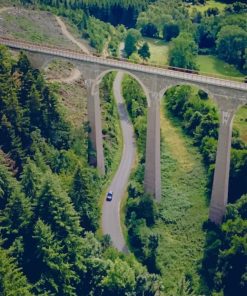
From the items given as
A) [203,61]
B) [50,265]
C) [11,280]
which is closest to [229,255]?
[50,265]

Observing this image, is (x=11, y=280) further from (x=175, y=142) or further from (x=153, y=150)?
(x=175, y=142)

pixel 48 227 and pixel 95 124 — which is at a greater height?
pixel 95 124

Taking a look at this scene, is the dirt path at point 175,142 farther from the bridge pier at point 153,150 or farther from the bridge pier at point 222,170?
the bridge pier at point 222,170

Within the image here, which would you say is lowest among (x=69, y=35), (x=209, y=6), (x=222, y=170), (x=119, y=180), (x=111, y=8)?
(x=119, y=180)

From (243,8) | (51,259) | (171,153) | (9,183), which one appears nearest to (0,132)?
(9,183)

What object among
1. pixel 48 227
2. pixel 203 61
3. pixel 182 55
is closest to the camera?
pixel 48 227

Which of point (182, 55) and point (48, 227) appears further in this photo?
point (182, 55)

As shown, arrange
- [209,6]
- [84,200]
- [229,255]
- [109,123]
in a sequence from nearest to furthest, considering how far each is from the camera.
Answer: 1. [229,255]
2. [84,200]
3. [109,123]
4. [209,6]
